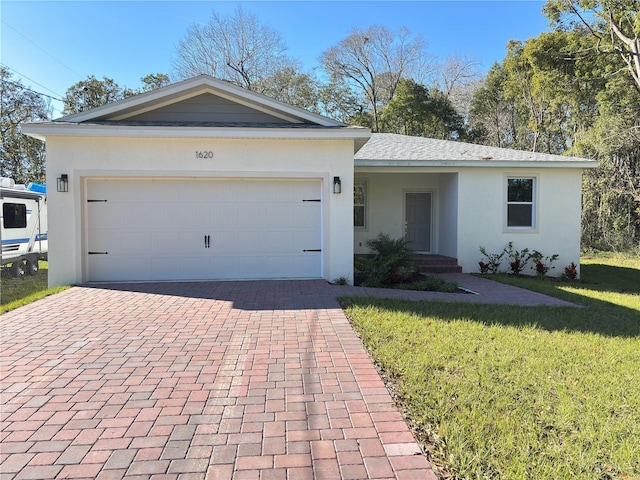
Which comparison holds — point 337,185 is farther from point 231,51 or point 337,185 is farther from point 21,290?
point 231,51

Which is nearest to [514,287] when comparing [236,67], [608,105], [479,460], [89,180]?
[479,460]

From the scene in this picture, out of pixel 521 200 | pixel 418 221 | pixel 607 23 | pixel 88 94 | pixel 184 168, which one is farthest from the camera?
pixel 88 94

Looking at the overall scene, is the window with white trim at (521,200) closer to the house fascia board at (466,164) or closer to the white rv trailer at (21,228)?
the house fascia board at (466,164)

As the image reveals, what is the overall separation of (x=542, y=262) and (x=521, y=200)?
1.94 m

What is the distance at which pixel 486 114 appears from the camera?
Answer: 92.2 feet

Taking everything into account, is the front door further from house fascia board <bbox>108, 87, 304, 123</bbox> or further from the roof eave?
house fascia board <bbox>108, 87, 304, 123</bbox>

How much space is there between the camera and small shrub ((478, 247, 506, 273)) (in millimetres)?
11289

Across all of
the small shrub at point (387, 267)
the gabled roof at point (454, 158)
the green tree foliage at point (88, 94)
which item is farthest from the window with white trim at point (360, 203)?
the green tree foliage at point (88, 94)

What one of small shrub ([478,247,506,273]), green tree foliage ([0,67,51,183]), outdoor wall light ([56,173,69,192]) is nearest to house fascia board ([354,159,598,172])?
small shrub ([478,247,506,273])

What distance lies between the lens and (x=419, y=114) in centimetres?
Result: 2509

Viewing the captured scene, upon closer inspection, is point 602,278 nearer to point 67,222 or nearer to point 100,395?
point 100,395

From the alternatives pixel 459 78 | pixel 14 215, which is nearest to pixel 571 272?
pixel 14 215

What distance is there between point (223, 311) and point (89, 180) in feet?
15.2

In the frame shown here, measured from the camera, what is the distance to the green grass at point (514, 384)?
8.32 feet
